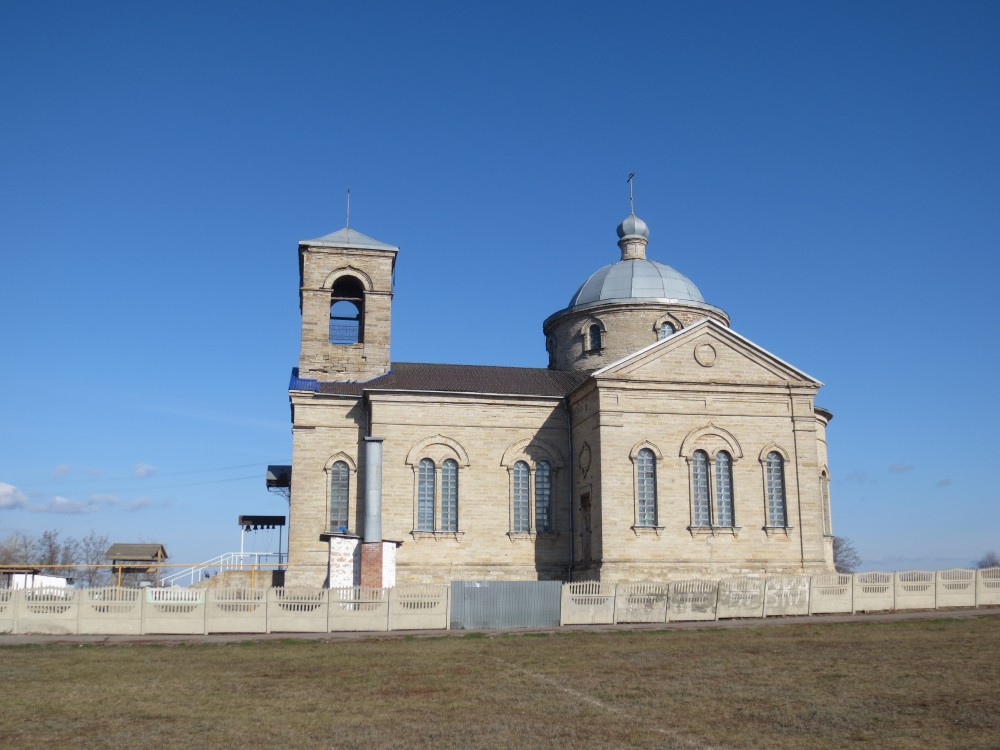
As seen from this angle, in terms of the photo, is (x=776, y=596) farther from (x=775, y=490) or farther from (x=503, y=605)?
Answer: (x=503, y=605)

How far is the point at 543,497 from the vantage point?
3291 cm

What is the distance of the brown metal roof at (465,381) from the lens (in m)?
33.0

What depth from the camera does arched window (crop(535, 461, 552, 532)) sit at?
32.7 metres

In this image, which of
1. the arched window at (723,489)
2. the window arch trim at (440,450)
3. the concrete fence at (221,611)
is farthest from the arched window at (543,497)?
the concrete fence at (221,611)

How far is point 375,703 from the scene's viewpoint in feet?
39.4

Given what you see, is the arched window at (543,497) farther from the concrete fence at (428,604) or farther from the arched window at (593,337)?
the concrete fence at (428,604)

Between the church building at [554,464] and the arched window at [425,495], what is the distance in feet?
0.18

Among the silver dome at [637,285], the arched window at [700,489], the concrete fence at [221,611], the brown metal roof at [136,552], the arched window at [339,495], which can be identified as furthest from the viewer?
the silver dome at [637,285]

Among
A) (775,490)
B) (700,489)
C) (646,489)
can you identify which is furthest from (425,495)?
(775,490)

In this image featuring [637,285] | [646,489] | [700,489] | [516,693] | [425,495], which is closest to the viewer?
[516,693]

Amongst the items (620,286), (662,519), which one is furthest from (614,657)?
(620,286)

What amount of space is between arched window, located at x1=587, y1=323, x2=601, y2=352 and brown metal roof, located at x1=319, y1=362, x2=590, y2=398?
214 cm

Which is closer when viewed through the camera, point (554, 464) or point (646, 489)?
point (646, 489)

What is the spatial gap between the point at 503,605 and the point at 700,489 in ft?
34.0
